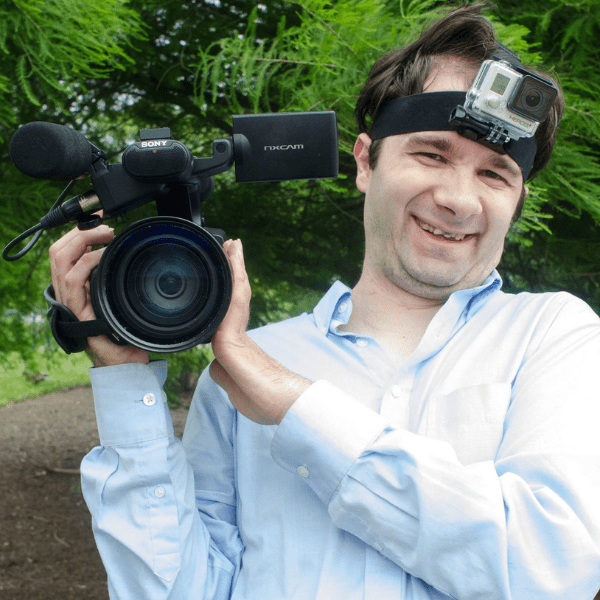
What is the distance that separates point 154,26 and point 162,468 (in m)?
2.36

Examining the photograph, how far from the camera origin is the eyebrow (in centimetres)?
161

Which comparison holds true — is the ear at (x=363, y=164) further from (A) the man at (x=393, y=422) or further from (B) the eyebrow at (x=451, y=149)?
(B) the eyebrow at (x=451, y=149)

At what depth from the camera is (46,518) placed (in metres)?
5.61

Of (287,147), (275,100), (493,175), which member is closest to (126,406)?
(287,147)

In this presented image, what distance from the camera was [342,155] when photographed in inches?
97.7

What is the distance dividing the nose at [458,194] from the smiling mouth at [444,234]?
5 centimetres

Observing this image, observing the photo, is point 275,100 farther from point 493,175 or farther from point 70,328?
point 70,328

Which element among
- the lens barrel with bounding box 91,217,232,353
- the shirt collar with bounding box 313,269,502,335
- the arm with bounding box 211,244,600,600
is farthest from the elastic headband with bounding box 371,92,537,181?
the lens barrel with bounding box 91,217,232,353

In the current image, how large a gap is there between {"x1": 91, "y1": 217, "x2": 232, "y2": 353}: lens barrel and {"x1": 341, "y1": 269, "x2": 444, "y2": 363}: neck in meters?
0.57

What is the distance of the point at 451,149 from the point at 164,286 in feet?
2.59

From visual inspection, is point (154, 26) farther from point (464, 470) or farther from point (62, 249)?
point (464, 470)

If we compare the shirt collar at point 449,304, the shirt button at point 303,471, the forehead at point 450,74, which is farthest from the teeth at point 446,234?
the shirt button at point 303,471

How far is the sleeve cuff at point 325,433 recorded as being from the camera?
45.8 inches

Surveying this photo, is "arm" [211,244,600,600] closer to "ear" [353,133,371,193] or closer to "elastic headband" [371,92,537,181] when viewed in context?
"elastic headband" [371,92,537,181]
